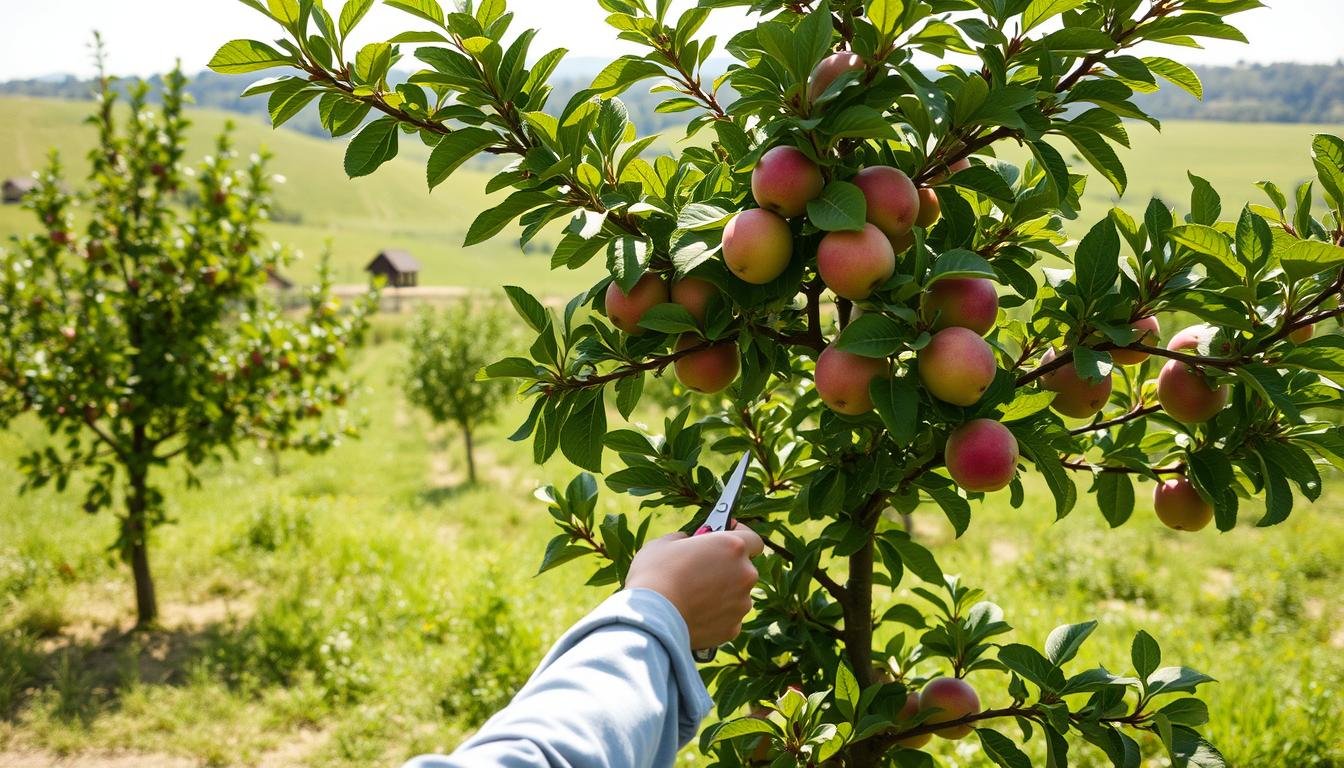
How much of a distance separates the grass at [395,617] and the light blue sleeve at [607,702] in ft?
7.51

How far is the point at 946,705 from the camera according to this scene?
1.67 m

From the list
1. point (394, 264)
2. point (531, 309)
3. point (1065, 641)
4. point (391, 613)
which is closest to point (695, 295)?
point (531, 309)

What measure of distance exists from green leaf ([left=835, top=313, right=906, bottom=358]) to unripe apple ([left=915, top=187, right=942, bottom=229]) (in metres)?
0.37

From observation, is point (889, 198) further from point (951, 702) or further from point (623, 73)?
point (951, 702)

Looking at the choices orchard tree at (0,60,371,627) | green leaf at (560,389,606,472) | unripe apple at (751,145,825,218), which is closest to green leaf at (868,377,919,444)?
unripe apple at (751,145,825,218)

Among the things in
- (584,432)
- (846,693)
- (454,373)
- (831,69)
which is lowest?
(454,373)

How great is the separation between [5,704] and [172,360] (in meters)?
1.82

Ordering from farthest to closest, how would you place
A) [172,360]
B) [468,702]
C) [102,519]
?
[102,519] → [172,360] → [468,702]

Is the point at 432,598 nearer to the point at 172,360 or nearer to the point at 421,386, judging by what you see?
the point at 172,360

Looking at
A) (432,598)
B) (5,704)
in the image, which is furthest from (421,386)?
(5,704)

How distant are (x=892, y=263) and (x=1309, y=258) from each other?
0.55m

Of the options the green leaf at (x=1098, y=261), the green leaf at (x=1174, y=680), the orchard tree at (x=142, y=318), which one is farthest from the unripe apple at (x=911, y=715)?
the orchard tree at (x=142, y=318)

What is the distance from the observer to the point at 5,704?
3.95 m

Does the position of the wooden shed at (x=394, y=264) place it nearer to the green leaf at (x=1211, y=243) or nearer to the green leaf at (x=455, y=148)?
the green leaf at (x=455, y=148)
